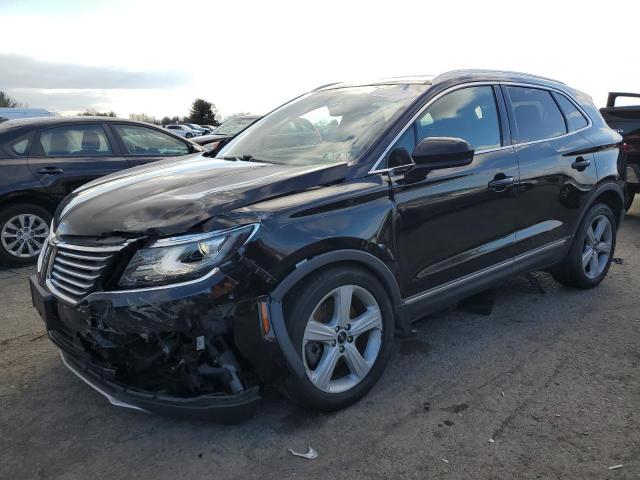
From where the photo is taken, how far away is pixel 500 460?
2.64 metres

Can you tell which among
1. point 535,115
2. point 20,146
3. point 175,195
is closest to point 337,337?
point 175,195

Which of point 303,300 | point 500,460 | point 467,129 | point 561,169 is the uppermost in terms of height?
point 467,129

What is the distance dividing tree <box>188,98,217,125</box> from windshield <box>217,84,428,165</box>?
228ft

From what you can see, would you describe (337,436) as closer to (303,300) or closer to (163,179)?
(303,300)

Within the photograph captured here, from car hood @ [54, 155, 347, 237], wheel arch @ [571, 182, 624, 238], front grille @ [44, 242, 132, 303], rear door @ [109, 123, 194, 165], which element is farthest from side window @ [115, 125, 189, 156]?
wheel arch @ [571, 182, 624, 238]

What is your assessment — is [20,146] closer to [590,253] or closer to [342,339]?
[342,339]

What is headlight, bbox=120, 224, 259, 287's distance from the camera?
2.56m

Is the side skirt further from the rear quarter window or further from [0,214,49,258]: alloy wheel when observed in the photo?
the rear quarter window

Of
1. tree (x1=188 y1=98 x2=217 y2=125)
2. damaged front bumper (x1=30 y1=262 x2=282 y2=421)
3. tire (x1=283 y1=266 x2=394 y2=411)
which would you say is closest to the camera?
damaged front bumper (x1=30 y1=262 x2=282 y2=421)

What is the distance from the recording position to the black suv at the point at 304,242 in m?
2.60

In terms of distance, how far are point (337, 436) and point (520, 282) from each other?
3162 mm

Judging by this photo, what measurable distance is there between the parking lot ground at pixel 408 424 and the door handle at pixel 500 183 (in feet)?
3.55

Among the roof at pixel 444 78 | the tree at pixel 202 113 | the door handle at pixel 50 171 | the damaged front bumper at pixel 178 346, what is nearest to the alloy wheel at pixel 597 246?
the roof at pixel 444 78

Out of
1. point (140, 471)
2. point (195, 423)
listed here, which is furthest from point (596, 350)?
point (140, 471)
